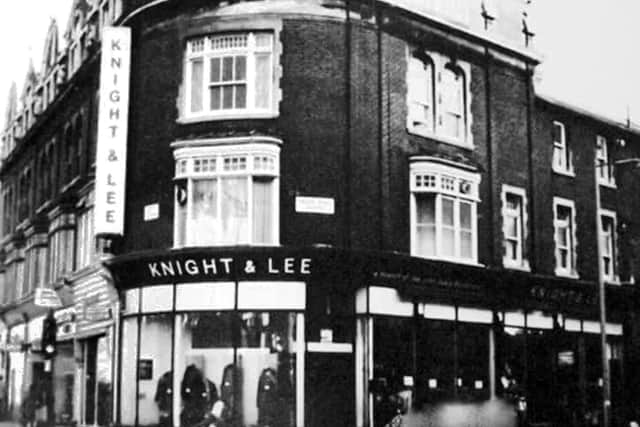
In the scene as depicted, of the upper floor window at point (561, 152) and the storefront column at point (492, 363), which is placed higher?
the upper floor window at point (561, 152)

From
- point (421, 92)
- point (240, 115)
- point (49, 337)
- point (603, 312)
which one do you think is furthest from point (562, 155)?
point (49, 337)

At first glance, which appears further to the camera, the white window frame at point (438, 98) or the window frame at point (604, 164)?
the window frame at point (604, 164)

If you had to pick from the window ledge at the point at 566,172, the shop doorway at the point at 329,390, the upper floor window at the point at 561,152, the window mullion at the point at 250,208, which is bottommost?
the shop doorway at the point at 329,390

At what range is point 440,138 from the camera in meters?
24.0

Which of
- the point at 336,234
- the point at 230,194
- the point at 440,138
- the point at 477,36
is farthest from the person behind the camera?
the point at 477,36

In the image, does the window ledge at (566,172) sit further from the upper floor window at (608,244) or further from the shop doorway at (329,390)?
the shop doorway at (329,390)

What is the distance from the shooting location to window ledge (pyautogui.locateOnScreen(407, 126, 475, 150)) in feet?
77.1

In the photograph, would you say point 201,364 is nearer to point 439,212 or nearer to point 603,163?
point 439,212

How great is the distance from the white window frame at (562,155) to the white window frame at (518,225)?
163 cm

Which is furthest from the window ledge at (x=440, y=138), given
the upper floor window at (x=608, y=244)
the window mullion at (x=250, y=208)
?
the upper floor window at (x=608, y=244)

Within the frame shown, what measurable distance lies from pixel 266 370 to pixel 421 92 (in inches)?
314

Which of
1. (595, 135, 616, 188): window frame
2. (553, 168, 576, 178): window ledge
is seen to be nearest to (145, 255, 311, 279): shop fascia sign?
(553, 168, 576, 178): window ledge

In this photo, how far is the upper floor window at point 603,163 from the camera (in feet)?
91.3

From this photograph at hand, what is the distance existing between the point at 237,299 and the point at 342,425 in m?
3.46
